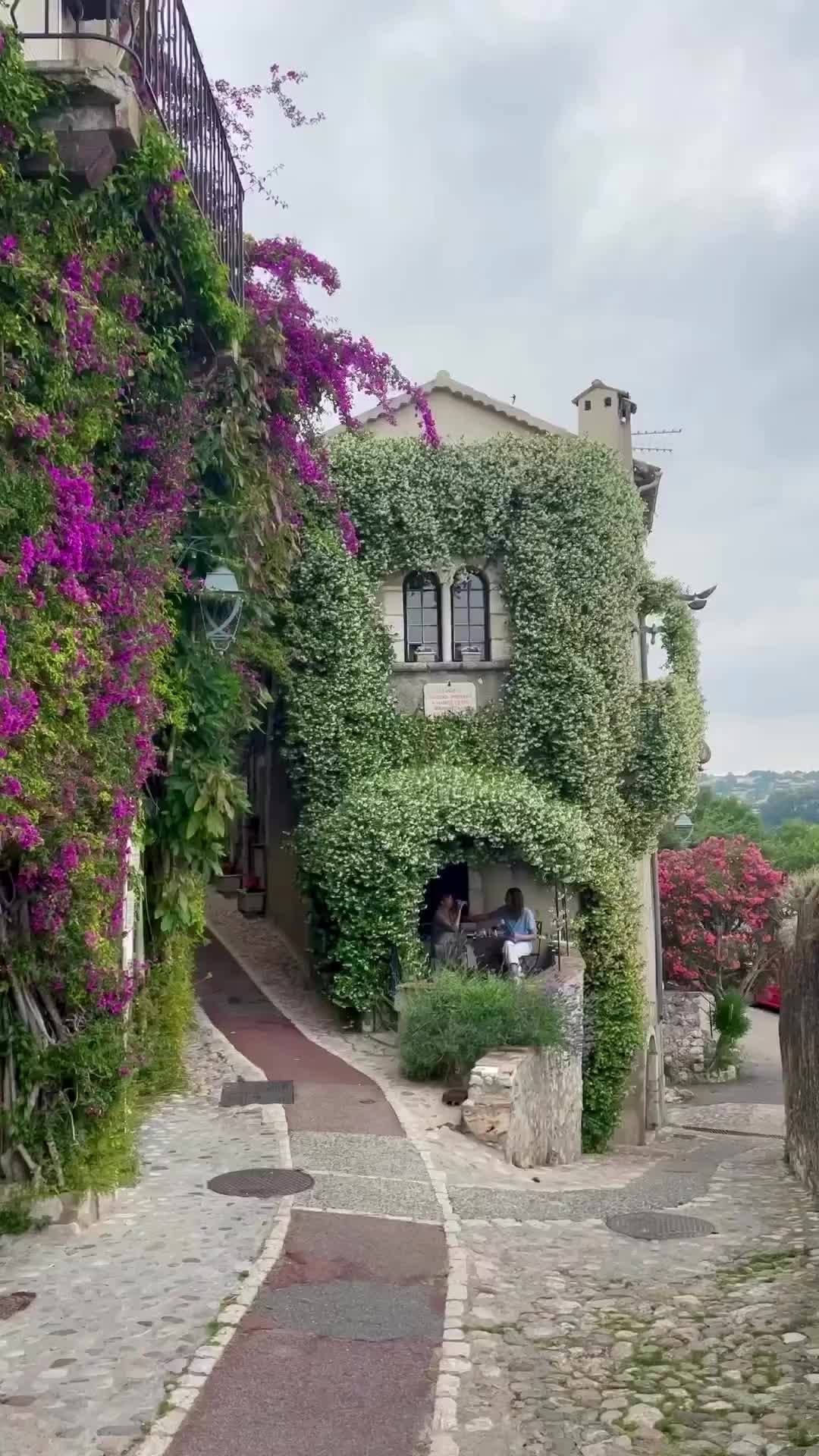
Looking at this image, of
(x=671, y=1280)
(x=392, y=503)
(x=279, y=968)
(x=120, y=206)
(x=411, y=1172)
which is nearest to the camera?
(x=671, y=1280)

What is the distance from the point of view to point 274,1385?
16.3 ft

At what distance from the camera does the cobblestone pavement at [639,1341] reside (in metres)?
4.73

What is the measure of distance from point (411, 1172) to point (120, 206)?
651 centimetres

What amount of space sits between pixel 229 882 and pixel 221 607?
12.0 m

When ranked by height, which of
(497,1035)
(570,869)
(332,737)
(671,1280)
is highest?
(332,737)

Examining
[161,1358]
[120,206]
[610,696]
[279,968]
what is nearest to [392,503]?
[610,696]

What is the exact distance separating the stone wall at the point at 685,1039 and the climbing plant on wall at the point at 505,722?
9.61 metres

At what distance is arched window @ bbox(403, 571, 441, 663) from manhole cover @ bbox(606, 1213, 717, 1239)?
9.51 m

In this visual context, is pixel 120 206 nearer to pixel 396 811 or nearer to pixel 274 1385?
pixel 274 1385

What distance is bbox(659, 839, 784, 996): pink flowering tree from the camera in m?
28.0

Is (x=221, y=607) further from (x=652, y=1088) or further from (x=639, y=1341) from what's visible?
(x=652, y=1088)

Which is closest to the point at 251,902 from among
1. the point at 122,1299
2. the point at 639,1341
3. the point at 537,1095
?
the point at 537,1095

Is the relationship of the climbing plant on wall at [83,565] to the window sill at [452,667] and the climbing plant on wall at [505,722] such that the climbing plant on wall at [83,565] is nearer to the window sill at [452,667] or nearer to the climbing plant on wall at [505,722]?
the climbing plant on wall at [505,722]

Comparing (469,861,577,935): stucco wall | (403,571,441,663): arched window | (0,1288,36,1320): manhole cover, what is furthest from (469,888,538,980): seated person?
(0,1288,36,1320): manhole cover
